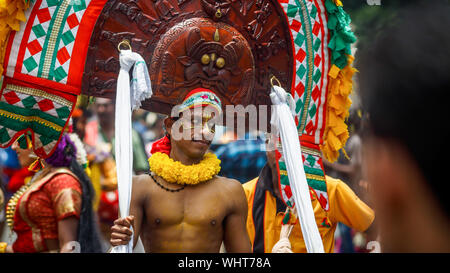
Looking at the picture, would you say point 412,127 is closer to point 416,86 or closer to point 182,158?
point 416,86

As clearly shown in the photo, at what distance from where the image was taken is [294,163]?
3.09 meters

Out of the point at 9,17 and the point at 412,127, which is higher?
the point at 9,17

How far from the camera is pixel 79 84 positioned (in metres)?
2.87

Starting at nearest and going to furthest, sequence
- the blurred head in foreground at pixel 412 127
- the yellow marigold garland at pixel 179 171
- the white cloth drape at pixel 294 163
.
→ the blurred head in foreground at pixel 412 127 → the white cloth drape at pixel 294 163 → the yellow marigold garland at pixel 179 171

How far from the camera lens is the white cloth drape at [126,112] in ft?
8.80

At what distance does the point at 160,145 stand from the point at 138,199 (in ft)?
1.31

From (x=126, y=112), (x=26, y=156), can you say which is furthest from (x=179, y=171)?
(x=26, y=156)

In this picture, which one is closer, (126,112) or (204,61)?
(126,112)

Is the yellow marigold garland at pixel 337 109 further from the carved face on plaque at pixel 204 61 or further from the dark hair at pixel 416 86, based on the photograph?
the dark hair at pixel 416 86

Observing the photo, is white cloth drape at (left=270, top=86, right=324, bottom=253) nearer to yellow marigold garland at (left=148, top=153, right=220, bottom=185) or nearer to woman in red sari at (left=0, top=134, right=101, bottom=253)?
yellow marigold garland at (left=148, top=153, right=220, bottom=185)

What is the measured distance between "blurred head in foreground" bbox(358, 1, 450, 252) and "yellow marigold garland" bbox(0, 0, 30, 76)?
2049mm

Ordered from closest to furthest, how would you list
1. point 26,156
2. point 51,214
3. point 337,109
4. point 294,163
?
point 294,163 < point 337,109 < point 51,214 < point 26,156

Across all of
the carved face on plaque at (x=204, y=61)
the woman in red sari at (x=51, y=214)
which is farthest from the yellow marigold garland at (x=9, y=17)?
the woman in red sari at (x=51, y=214)

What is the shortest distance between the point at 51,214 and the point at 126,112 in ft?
6.92
